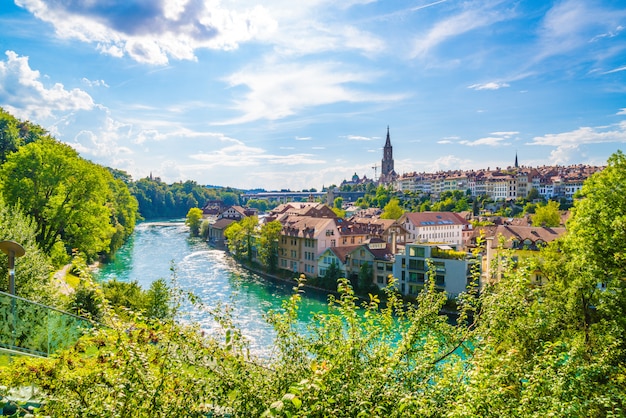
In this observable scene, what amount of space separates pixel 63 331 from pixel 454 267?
2890 centimetres

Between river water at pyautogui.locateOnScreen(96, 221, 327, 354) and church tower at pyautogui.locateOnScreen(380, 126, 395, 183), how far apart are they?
114718 millimetres

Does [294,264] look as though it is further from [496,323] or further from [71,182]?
[496,323]

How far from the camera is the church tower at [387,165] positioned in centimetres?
16738

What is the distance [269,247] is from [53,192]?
908 inches

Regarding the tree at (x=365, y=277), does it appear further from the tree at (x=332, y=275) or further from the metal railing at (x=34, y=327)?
the metal railing at (x=34, y=327)

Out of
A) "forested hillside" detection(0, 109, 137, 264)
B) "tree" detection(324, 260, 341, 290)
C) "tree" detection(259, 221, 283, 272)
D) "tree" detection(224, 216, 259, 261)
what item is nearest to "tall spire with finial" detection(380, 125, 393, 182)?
"tree" detection(224, 216, 259, 261)

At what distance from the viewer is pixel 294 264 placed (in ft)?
149

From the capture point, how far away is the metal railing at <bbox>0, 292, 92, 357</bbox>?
731 cm

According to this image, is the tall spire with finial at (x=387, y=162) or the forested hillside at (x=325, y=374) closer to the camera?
the forested hillside at (x=325, y=374)

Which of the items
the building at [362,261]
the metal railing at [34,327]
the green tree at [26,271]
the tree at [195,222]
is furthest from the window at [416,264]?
the tree at [195,222]

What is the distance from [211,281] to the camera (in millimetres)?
39000

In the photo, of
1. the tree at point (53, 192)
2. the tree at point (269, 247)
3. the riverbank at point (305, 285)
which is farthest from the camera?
the tree at point (269, 247)

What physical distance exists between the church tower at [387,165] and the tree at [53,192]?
145m

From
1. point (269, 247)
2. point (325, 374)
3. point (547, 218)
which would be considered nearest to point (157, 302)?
point (325, 374)
